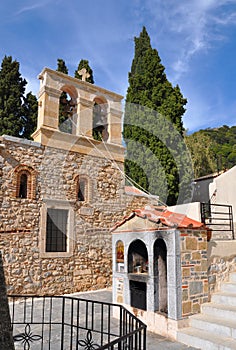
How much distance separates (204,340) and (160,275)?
51.7 inches

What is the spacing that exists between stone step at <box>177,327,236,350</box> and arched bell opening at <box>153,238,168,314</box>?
1.81ft

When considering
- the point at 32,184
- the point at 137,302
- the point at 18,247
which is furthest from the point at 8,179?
the point at 137,302

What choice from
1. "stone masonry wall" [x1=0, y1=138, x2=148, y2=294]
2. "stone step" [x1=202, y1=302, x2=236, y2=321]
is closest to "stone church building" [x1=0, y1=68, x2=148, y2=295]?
"stone masonry wall" [x1=0, y1=138, x2=148, y2=294]

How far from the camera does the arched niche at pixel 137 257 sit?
5.98 metres

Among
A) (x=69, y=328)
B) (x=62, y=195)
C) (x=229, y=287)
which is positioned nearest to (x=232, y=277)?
(x=229, y=287)

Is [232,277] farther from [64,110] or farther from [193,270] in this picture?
[64,110]

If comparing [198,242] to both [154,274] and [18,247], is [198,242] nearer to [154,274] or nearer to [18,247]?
[154,274]

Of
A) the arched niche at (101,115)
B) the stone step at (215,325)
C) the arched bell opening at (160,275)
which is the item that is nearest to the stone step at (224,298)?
the stone step at (215,325)

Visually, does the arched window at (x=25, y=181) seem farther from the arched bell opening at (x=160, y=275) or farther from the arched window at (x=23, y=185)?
the arched bell opening at (x=160, y=275)

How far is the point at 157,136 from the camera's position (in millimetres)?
13125

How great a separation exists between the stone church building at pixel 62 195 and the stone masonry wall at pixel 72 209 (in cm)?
3

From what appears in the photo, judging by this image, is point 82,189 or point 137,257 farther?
point 82,189

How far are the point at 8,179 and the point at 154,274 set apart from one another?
4900 mm

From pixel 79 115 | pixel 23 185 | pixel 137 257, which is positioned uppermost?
pixel 79 115
